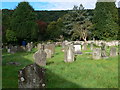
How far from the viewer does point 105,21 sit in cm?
5134

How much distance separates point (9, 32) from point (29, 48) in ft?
49.3

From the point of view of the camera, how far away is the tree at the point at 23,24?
50956 millimetres

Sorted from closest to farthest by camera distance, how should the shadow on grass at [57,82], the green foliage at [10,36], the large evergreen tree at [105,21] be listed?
the shadow on grass at [57,82], the green foliage at [10,36], the large evergreen tree at [105,21]

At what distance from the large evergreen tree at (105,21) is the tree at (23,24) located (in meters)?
14.7

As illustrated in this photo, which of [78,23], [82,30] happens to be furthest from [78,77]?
[78,23]

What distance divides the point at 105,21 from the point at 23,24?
1880 centimetres

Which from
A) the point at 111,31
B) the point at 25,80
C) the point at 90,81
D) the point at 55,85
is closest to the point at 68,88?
the point at 55,85

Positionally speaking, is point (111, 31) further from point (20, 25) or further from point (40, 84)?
point (40, 84)

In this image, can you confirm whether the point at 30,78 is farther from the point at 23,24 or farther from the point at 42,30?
the point at 42,30

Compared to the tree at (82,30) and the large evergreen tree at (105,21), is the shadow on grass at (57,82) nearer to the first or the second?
the large evergreen tree at (105,21)

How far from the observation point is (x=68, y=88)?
33.9 ft

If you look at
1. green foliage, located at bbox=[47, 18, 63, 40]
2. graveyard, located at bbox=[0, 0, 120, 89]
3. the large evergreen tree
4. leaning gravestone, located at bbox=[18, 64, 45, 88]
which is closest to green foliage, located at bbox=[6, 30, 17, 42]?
graveyard, located at bbox=[0, 0, 120, 89]

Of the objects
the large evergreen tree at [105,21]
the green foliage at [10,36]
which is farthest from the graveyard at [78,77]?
the large evergreen tree at [105,21]

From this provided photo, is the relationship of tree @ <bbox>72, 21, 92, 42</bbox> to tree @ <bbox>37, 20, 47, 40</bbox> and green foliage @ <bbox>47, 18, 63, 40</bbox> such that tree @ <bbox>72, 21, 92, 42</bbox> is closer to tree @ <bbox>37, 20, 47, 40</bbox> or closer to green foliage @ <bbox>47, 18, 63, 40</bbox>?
green foliage @ <bbox>47, 18, 63, 40</bbox>
